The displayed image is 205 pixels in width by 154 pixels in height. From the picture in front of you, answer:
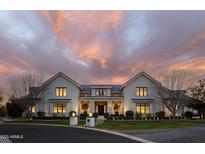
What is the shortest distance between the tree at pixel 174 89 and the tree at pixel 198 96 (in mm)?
1194

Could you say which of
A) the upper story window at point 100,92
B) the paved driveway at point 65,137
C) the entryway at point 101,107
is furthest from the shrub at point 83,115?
the paved driveway at point 65,137

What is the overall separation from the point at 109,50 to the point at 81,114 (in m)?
10.1

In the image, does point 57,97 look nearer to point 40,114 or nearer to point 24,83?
point 40,114

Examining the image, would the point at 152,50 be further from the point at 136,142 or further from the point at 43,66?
the point at 136,142

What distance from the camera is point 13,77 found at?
52500 millimetres

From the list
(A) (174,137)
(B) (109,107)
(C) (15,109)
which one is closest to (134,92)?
(B) (109,107)

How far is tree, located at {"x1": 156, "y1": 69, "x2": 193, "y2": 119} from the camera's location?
46.3 meters

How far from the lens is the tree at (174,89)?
46.3m

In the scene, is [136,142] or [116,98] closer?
[136,142]

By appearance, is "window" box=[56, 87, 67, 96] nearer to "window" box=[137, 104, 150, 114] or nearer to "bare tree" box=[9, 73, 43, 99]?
"bare tree" box=[9, 73, 43, 99]

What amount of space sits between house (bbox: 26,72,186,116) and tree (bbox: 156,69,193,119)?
1.43 m

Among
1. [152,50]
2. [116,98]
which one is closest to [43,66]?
[116,98]

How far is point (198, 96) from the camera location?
4709cm

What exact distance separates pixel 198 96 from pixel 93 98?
15.3m
